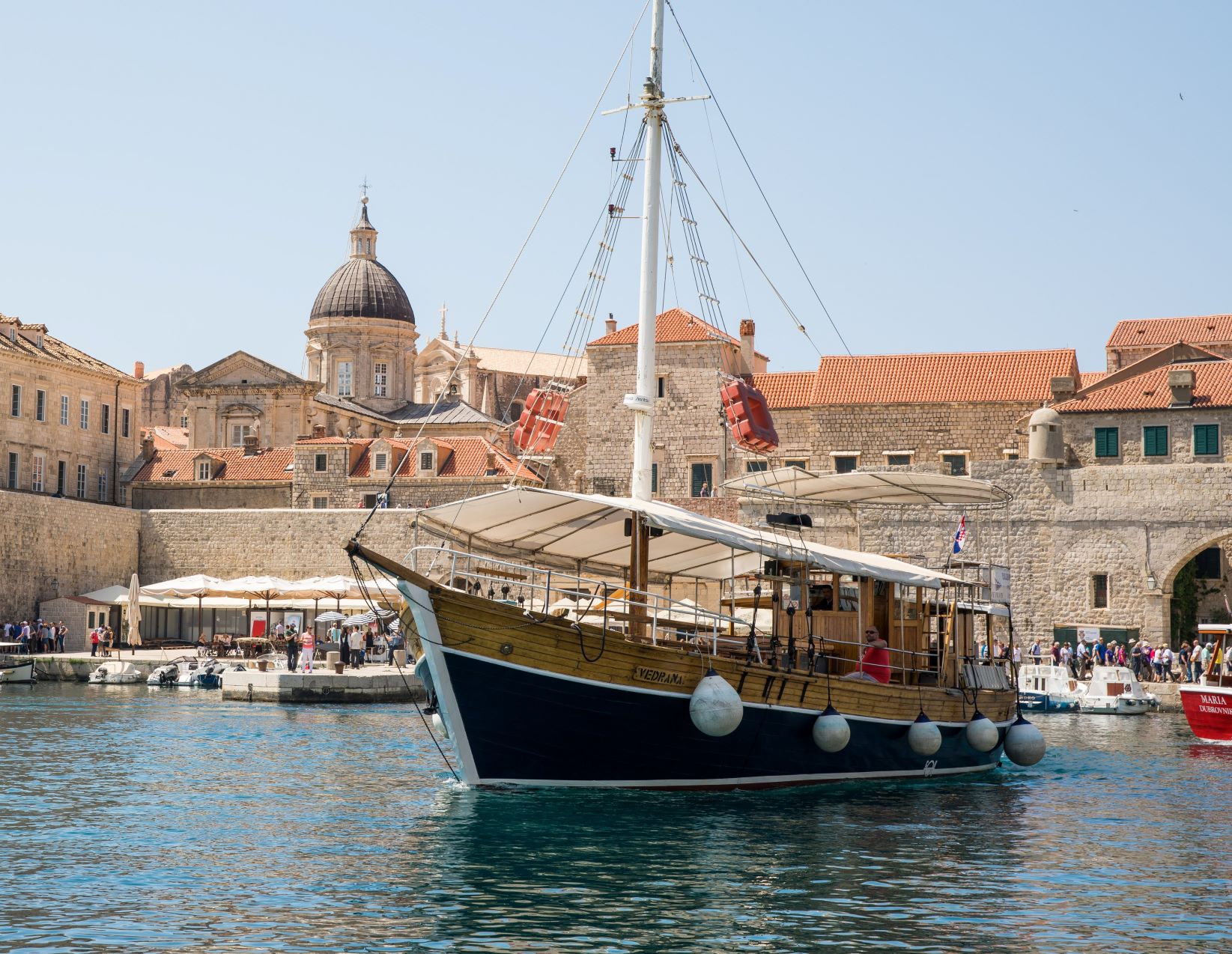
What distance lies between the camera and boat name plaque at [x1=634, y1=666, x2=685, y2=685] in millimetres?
15812

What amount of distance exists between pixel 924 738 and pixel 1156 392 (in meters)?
24.0

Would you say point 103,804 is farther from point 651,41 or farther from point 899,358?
Answer: point 899,358

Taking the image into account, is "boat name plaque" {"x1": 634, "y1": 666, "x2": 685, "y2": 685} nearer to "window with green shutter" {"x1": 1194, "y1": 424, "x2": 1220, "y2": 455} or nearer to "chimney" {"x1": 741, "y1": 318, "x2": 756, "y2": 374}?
"window with green shutter" {"x1": 1194, "y1": 424, "x2": 1220, "y2": 455}

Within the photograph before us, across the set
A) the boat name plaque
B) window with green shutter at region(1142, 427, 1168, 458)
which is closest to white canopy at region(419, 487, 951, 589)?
the boat name plaque

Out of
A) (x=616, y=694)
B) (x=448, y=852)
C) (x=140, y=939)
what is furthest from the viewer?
(x=616, y=694)

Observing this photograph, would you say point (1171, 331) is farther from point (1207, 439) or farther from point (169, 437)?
point (169, 437)

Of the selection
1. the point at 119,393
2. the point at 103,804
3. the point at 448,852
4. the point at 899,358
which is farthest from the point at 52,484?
the point at 448,852

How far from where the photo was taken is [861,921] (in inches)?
439

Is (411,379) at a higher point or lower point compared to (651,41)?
higher

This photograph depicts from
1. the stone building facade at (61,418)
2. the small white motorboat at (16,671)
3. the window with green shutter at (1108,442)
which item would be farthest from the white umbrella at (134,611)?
the window with green shutter at (1108,442)

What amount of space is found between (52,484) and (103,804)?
40.1 meters

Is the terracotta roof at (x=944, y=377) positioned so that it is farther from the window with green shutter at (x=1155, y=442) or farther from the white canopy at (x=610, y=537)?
the white canopy at (x=610, y=537)

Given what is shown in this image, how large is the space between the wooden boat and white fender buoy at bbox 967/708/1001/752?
30 millimetres

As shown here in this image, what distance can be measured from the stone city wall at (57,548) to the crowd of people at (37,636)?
1340 mm
